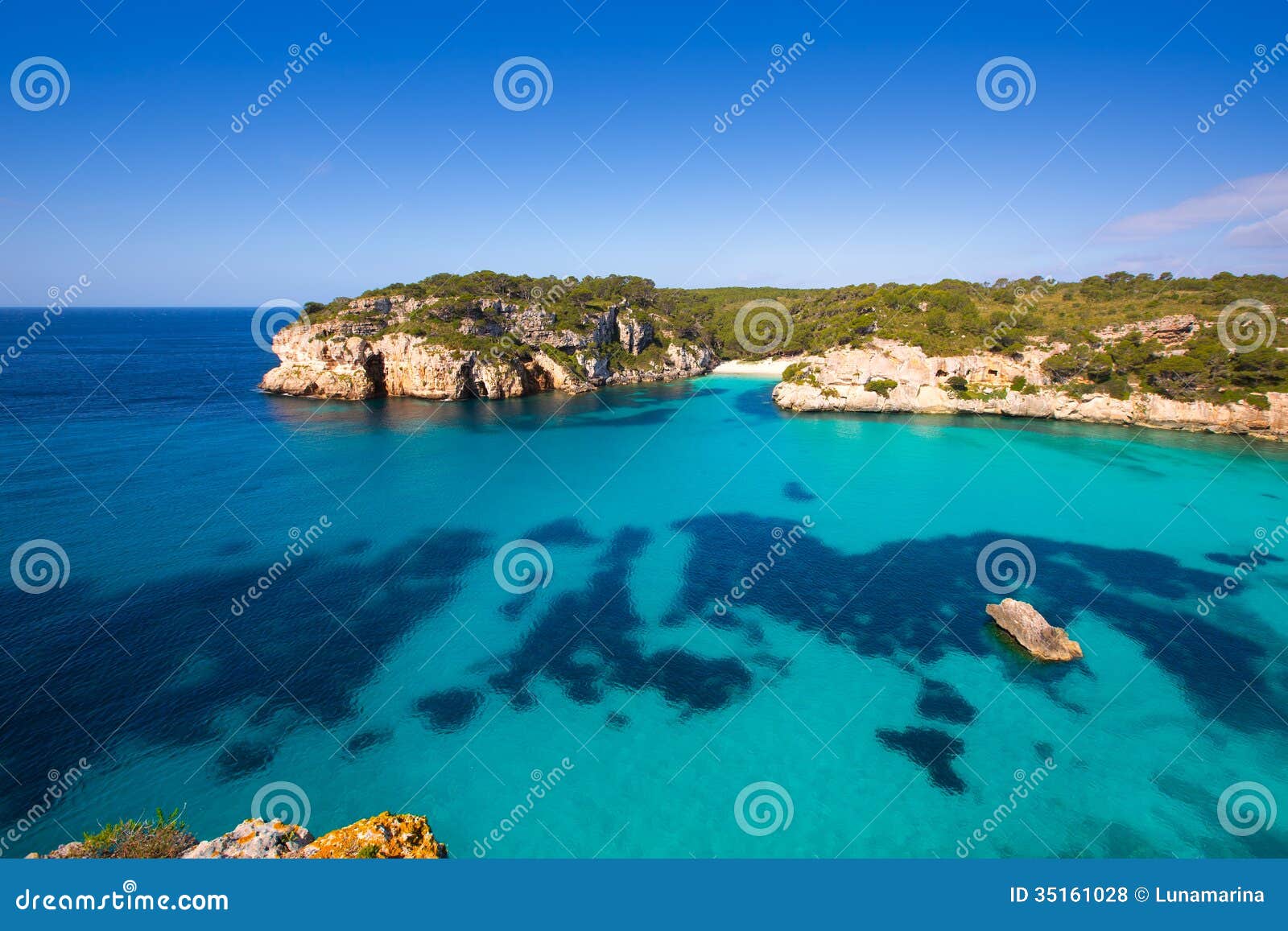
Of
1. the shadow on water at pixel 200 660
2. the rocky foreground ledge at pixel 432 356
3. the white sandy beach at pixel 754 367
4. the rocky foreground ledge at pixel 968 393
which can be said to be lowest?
the shadow on water at pixel 200 660

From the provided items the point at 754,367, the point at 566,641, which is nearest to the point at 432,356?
the point at 566,641

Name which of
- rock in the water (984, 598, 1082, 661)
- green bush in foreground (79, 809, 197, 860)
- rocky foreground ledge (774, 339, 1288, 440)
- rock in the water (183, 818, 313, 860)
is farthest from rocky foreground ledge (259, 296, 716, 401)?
rock in the water (183, 818, 313, 860)

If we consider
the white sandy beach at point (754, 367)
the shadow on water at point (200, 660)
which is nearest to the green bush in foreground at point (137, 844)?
the shadow on water at point (200, 660)

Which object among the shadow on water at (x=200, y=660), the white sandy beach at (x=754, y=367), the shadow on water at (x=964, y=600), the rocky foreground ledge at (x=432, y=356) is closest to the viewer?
the shadow on water at (x=200, y=660)

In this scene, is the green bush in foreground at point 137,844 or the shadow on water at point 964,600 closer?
the green bush in foreground at point 137,844

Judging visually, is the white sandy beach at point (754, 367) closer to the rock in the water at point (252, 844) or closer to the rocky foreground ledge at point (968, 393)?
the rocky foreground ledge at point (968, 393)

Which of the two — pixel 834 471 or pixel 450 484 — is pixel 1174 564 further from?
pixel 450 484

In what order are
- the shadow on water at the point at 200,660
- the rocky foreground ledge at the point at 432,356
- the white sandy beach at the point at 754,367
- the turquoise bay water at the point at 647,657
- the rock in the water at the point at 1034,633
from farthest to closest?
1. the white sandy beach at the point at 754,367
2. the rocky foreground ledge at the point at 432,356
3. the rock in the water at the point at 1034,633
4. the shadow on water at the point at 200,660
5. the turquoise bay water at the point at 647,657
